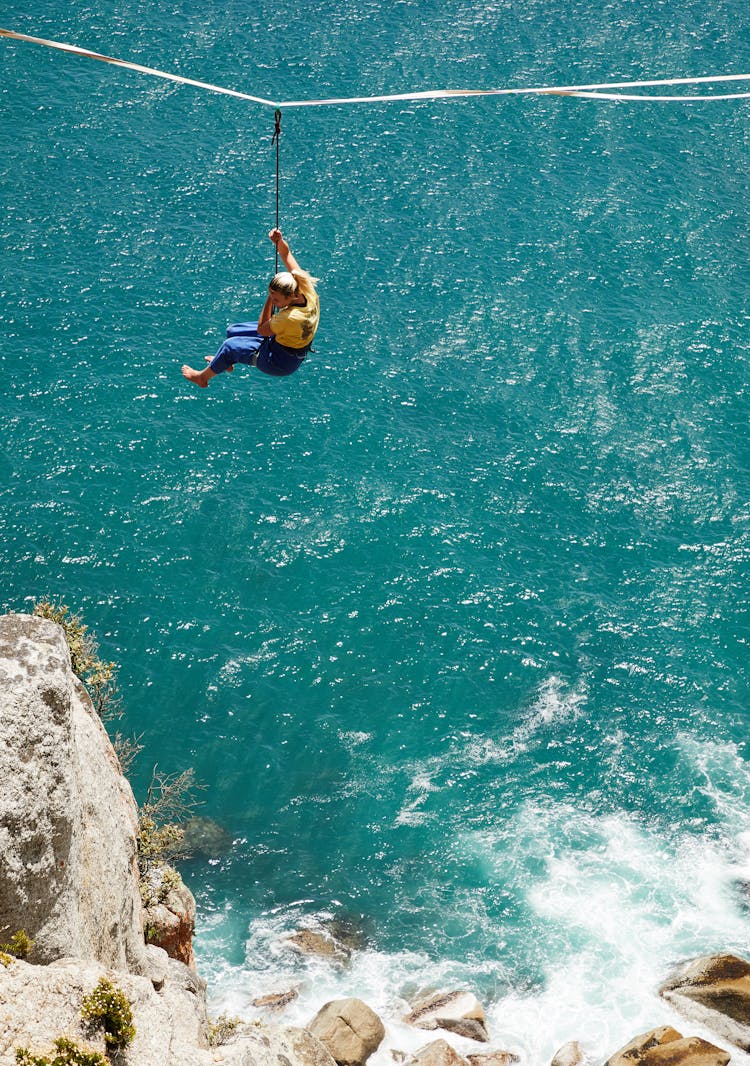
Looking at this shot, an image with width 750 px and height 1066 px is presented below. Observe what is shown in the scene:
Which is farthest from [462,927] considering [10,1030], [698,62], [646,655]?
[698,62]

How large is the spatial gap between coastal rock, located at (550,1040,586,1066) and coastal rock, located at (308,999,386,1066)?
5.01 metres

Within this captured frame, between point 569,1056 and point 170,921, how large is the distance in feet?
41.4

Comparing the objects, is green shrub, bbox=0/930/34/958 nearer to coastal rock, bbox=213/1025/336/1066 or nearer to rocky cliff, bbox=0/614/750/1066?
rocky cliff, bbox=0/614/750/1066

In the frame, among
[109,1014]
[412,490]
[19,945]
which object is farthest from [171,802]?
[412,490]

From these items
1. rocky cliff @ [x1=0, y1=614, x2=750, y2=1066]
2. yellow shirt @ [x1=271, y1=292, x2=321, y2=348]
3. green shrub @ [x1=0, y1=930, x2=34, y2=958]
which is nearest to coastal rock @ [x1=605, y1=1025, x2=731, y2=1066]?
rocky cliff @ [x1=0, y1=614, x2=750, y2=1066]

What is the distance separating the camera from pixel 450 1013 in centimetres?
3266

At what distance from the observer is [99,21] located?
70.6m

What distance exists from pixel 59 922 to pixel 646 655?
87.9 ft

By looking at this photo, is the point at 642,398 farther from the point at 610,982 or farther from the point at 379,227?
the point at 610,982

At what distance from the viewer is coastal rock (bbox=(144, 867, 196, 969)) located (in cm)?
2742

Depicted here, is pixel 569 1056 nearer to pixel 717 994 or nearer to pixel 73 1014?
pixel 717 994

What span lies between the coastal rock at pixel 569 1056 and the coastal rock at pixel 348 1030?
5013 mm

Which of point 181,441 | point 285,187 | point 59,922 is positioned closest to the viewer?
point 59,922

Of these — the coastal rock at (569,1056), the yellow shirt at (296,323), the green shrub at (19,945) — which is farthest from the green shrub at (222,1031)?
the yellow shirt at (296,323)
